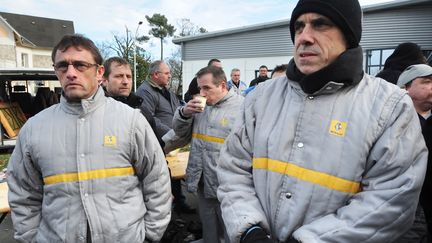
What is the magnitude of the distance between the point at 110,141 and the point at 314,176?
134 centimetres

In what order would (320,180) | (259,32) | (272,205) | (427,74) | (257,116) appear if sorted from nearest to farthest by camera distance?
(320,180) < (272,205) < (257,116) < (427,74) < (259,32)

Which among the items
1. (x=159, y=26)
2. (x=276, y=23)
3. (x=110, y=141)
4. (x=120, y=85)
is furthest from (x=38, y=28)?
(x=110, y=141)

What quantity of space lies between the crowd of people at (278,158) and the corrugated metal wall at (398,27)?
51.2 feet

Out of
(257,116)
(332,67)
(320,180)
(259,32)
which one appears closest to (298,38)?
(332,67)

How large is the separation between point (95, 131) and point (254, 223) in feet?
3.99

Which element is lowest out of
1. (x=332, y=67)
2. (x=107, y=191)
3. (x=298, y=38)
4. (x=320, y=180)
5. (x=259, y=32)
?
(x=107, y=191)

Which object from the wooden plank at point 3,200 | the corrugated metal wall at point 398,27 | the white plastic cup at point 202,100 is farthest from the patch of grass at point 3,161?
the corrugated metal wall at point 398,27

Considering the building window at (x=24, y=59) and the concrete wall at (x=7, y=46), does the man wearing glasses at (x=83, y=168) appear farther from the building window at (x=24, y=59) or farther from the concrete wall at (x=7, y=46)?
the building window at (x=24, y=59)

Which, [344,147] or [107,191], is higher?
[344,147]

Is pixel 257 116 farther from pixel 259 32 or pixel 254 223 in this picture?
pixel 259 32

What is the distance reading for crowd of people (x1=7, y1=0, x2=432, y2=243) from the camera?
4.59 feet

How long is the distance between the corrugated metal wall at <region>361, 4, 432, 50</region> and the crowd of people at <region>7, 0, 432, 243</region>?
15609 millimetres

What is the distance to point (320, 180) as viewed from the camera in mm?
1472

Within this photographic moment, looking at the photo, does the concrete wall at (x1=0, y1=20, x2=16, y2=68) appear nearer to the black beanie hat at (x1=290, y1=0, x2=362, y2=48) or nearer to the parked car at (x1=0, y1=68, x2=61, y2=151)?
the parked car at (x1=0, y1=68, x2=61, y2=151)
